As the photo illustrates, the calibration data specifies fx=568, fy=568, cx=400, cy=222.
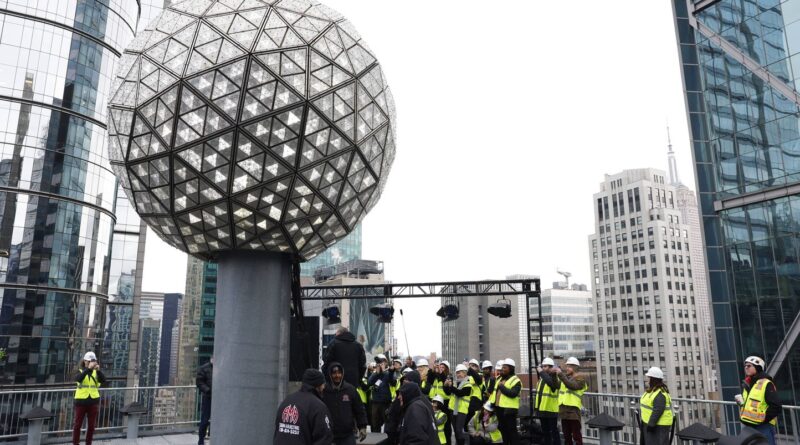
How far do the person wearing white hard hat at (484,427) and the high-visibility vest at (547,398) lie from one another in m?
0.92

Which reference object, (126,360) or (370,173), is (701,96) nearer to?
(370,173)

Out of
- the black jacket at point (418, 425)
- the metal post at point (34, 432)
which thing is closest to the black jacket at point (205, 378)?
the metal post at point (34, 432)

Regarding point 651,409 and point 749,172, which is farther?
point 749,172

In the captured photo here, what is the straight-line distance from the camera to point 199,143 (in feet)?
20.6

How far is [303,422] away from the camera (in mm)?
5137

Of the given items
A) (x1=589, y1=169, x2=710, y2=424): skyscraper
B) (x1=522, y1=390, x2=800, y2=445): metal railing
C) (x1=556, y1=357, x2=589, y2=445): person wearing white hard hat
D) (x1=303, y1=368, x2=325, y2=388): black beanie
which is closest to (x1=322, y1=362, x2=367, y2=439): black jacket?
(x1=303, y1=368, x2=325, y2=388): black beanie

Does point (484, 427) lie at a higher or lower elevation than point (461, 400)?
lower

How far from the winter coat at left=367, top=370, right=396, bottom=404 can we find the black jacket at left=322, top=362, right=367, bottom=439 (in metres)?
3.85

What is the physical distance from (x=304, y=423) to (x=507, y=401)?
515 cm

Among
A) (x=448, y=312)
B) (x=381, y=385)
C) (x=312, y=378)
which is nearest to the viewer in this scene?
(x=312, y=378)

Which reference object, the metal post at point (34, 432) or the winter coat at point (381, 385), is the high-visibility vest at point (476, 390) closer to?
the winter coat at point (381, 385)

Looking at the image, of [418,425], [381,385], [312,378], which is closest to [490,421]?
[381,385]

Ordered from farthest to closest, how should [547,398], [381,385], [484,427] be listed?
[381,385], [547,398], [484,427]

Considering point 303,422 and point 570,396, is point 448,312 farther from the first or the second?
point 303,422
